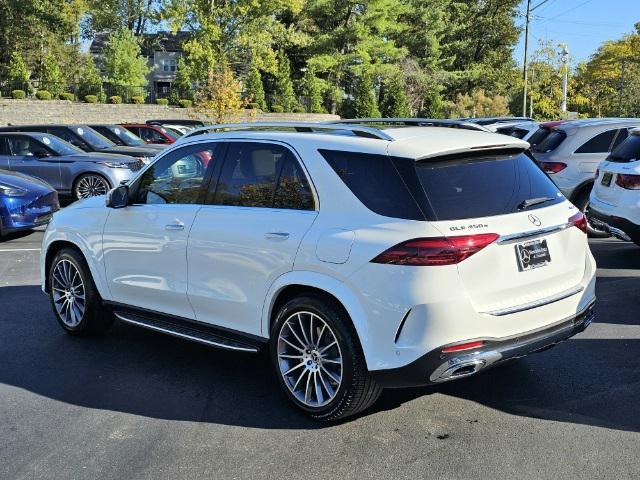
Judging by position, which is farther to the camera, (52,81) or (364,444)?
(52,81)

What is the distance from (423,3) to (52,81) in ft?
102

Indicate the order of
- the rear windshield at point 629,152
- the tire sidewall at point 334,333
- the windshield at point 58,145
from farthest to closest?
the windshield at point 58,145 → the rear windshield at point 629,152 → the tire sidewall at point 334,333

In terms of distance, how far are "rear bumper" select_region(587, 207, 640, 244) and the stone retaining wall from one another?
27601 mm

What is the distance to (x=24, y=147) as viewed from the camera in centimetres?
1463

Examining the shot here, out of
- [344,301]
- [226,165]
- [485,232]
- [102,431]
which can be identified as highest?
[226,165]

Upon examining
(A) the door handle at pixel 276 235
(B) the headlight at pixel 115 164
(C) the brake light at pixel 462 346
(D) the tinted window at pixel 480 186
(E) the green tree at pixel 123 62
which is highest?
(E) the green tree at pixel 123 62

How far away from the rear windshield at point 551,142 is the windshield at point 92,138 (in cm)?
1039

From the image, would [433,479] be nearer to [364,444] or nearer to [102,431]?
[364,444]

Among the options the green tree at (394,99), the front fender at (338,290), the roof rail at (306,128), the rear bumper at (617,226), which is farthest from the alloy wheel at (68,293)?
the green tree at (394,99)

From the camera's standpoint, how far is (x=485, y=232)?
153 inches

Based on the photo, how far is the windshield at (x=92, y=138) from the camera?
1677 centimetres

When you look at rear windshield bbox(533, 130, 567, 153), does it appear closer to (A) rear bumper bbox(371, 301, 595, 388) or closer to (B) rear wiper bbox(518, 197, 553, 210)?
(B) rear wiper bbox(518, 197, 553, 210)

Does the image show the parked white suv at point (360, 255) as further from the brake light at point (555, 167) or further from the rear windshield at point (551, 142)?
the rear windshield at point (551, 142)

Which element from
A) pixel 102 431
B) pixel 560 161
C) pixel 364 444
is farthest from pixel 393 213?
pixel 560 161
